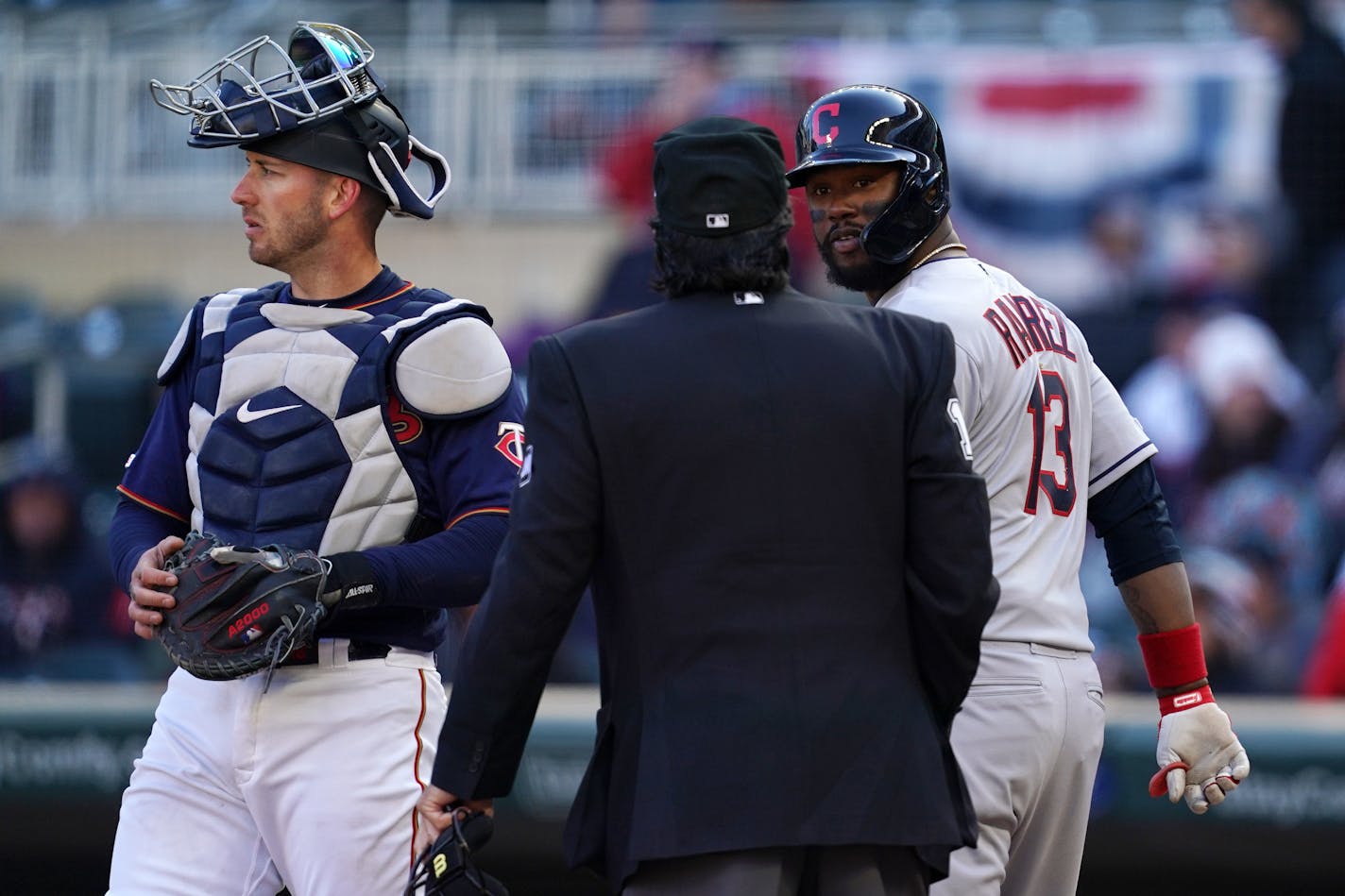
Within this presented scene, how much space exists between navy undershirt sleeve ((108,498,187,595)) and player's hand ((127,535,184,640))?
0.34 feet

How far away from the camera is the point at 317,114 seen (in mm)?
3367

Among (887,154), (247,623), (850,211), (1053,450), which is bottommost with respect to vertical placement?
(247,623)

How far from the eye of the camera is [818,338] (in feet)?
8.60

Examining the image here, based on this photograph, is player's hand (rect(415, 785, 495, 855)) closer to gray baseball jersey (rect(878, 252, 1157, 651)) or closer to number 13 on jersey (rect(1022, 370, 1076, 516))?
gray baseball jersey (rect(878, 252, 1157, 651))

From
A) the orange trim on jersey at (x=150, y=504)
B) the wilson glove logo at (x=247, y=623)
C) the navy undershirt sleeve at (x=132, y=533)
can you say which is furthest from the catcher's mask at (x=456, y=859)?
the orange trim on jersey at (x=150, y=504)

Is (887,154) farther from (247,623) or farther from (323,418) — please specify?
(247,623)

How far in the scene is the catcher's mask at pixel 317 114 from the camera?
133 inches

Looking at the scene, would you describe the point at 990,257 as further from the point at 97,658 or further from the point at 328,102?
the point at 328,102

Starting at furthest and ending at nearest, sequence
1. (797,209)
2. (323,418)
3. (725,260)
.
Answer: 1. (797,209)
2. (323,418)
3. (725,260)

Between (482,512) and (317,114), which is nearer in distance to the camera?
(482,512)

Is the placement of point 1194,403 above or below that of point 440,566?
below

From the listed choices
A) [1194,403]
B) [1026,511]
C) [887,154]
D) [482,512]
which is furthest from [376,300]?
[1194,403]

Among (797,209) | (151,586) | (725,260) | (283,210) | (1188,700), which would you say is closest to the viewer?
(725,260)

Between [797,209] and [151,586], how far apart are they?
222 inches
